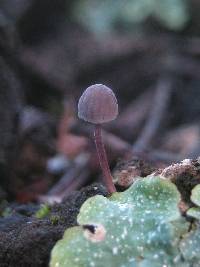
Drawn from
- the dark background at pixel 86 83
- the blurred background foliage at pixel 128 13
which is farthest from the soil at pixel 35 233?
the blurred background foliage at pixel 128 13

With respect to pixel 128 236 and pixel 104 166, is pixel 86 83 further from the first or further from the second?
pixel 128 236

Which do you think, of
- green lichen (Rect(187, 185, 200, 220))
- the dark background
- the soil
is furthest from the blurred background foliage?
green lichen (Rect(187, 185, 200, 220))

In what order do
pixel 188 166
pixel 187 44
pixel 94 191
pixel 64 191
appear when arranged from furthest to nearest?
pixel 187 44 < pixel 64 191 < pixel 94 191 < pixel 188 166

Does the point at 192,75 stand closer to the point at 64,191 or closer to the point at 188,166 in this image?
the point at 64,191

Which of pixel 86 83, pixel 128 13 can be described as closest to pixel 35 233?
pixel 86 83

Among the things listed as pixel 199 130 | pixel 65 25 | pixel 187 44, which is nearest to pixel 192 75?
pixel 187 44

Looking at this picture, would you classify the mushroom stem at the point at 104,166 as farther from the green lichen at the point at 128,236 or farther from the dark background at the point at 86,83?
the dark background at the point at 86,83
